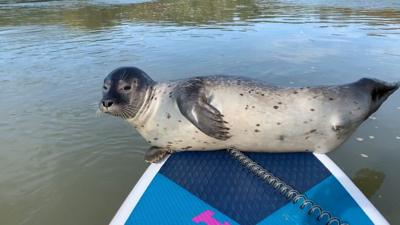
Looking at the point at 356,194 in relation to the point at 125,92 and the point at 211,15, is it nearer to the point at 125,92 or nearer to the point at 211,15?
the point at 125,92

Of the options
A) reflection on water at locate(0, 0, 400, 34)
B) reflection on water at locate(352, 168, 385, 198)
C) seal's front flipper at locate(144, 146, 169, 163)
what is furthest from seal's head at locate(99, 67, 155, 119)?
reflection on water at locate(0, 0, 400, 34)

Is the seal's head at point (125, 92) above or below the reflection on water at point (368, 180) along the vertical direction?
above

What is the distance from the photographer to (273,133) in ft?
13.0

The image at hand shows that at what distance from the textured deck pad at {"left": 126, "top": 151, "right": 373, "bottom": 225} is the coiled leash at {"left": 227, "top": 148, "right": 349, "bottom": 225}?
1.8 inches

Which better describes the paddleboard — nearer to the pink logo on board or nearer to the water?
the pink logo on board

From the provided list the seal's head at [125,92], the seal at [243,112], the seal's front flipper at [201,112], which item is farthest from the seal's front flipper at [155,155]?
the seal's front flipper at [201,112]

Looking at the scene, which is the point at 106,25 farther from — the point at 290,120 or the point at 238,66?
the point at 290,120

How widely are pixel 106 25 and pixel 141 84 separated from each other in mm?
11906

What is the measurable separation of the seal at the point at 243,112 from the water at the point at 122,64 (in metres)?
0.80

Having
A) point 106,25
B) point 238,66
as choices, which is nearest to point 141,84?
point 238,66

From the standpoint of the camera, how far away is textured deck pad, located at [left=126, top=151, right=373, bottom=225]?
11.3ft

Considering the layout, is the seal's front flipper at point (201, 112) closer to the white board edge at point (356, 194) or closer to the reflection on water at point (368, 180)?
the white board edge at point (356, 194)

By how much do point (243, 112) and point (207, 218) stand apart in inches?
40.7

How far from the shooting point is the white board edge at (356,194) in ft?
11.1
